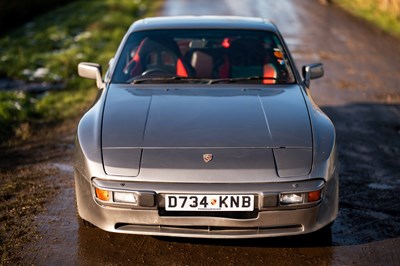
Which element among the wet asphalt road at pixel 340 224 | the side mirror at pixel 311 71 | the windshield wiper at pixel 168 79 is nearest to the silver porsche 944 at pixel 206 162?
the windshield wiper at pixel 168 79

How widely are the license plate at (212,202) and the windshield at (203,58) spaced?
1550 millimetres

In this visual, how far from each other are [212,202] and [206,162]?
26cm

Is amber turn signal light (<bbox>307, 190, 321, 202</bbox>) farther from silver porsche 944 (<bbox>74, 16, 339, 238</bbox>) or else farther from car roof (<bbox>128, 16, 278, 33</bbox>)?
car roof (<bbox>128, 16, 278, 33</bbox>)

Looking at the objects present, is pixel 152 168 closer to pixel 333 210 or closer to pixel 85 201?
pixel 85 201

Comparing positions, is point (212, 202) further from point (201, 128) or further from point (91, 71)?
point (91, 71)

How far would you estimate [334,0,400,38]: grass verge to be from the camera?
1586 cm

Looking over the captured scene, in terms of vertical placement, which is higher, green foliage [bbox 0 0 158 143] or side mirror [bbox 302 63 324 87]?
side mirror [bbox 302 63 324 87]

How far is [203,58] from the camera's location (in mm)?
5273

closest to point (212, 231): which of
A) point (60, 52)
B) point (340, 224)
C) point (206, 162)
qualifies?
point (206, 162)

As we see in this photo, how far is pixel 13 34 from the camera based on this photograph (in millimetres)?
14602

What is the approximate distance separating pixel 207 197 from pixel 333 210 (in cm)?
85

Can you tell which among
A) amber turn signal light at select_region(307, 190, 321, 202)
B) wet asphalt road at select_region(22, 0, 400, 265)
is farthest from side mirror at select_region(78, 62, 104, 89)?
amber turn signal light at select_region(307, 190, 321, 202)

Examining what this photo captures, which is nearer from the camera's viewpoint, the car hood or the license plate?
the license plate

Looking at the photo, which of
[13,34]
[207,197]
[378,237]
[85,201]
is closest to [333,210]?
[378,237]
